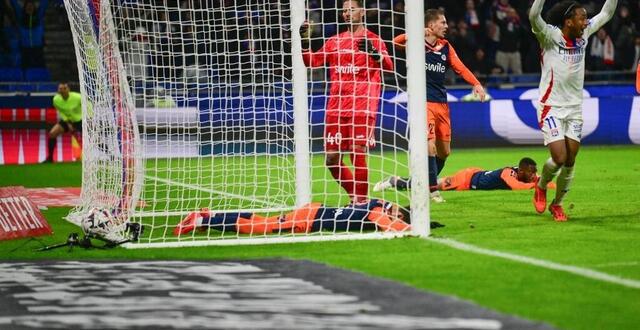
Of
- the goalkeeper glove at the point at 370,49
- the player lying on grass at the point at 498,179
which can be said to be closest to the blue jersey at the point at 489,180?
the player lying on grass at the point at 498,179

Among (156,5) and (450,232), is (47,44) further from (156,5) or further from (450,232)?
(450,232)

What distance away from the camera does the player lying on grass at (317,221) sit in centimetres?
1046

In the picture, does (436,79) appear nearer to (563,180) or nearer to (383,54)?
(383,54)

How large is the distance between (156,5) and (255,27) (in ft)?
3.47

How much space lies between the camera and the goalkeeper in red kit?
11.6 metres

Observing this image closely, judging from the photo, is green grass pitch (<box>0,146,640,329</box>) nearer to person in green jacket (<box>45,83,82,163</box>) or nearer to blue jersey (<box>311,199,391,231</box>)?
blue jersey (<box>311,199,391,231</box>)

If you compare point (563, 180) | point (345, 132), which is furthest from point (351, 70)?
point (563, 180)

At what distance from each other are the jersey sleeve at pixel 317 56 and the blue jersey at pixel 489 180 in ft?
13.9

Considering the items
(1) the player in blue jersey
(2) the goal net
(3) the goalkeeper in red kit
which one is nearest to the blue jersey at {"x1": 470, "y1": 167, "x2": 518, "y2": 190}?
(1) the player in blue jersey

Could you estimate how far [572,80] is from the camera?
37.0 ft

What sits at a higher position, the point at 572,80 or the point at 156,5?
the point at 156,5

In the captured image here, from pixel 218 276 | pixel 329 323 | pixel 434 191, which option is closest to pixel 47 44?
pixel 434 191

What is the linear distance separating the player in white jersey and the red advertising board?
4798 mm

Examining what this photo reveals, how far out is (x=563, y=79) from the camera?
11266 millimetres
